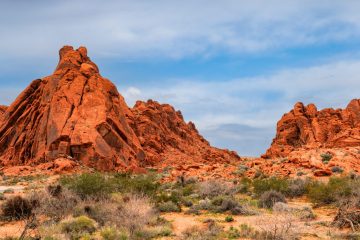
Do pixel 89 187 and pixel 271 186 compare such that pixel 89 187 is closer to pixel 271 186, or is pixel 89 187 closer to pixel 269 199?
pixel 269 199

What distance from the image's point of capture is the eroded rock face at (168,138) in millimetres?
60125

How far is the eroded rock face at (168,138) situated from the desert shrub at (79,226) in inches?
1598

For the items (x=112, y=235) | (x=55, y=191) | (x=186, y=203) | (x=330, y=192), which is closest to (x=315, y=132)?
(x=330, y=192)

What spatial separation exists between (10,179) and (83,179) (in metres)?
20.6

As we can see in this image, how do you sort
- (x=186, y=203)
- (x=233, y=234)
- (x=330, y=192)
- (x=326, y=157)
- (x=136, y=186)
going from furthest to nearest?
(x=326, y=157), (x=136, y=186), (x=186, y=203), (x=330, y=192), (x=233, y=234)

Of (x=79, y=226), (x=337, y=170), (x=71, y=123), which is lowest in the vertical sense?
(x=79, y=226)

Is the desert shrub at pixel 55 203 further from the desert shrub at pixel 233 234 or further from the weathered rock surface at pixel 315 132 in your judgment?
the weathered rock surface at pixel 315 132

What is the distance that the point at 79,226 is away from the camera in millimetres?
13227

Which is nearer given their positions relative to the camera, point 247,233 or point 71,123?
point 247,233

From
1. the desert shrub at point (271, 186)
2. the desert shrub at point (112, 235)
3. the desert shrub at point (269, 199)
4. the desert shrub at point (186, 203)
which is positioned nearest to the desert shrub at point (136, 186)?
the desert shrub at point (186, 203)

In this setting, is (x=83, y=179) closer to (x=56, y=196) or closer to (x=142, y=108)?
(x=56, y=196)

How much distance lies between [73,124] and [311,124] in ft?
124

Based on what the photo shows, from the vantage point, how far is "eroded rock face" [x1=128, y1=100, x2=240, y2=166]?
6012cm

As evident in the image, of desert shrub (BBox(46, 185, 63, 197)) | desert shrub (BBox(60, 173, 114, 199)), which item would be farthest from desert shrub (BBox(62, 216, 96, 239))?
desert shrub (BBox(60, 173, 114, 199))
